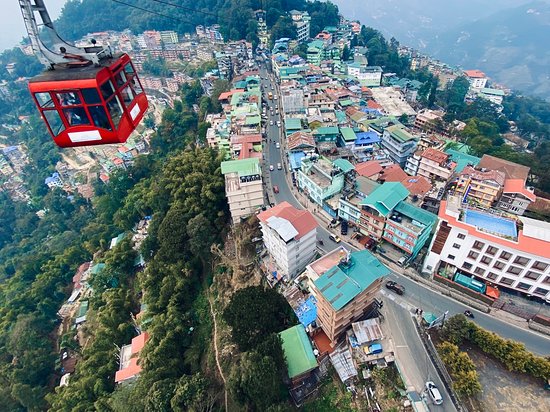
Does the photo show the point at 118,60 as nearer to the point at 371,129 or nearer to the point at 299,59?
the point at 371,129

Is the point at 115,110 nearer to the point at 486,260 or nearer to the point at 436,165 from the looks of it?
the point at 486,260

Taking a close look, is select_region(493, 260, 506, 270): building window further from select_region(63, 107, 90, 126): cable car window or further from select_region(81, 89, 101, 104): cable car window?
select_region(63, 107, 90, 126): cable car window

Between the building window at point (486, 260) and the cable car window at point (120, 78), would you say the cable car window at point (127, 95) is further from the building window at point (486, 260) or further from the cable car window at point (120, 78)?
the building window at point (486, 260)

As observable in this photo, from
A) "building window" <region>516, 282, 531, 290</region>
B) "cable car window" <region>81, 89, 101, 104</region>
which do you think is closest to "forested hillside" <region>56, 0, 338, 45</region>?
"cable car window" <region>81, 89, 101, 104</region>

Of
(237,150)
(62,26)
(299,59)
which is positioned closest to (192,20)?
(299,59)

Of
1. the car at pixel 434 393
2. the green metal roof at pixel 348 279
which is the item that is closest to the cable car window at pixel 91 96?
the green metal roof at pixel 348 279
